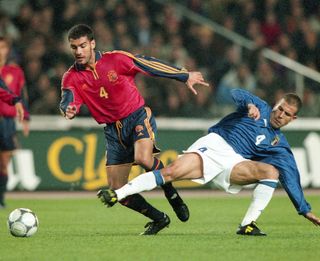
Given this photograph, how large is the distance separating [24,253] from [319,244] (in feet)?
7.85

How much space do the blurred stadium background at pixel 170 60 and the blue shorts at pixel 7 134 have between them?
228 cm

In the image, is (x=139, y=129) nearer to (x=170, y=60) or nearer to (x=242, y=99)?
(x=242, y=99)

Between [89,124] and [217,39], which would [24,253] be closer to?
[89,124]

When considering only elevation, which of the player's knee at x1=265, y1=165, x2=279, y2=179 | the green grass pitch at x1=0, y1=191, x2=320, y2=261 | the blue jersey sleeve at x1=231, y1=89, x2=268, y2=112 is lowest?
the green grass pitch at x1=0, y1=191, x2=320, y2=261

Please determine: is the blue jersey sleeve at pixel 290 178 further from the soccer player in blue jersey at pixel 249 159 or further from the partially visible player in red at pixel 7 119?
the partially visible player in red at pixel 7 119

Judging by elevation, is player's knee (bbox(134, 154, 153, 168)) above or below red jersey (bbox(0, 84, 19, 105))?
below

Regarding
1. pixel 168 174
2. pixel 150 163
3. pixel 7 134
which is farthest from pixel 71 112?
pixel 7 134

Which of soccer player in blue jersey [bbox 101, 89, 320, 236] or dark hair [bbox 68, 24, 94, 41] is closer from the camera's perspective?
soccer player in blue jersey [bbox 101, 89, 320, 236]

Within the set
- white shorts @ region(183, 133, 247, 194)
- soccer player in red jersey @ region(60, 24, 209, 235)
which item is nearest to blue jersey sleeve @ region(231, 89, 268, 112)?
white shorts @ region(183, 133, 247, 194)

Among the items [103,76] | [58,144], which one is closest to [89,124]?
[58,144]

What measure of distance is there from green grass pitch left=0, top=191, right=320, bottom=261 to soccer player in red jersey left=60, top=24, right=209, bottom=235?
0.33m

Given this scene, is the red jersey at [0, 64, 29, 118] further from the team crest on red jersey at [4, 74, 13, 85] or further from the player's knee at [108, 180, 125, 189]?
the player's knee at [108, 180, 125, 189]

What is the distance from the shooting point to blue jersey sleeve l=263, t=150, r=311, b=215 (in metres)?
8.12

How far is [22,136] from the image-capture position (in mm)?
14539
